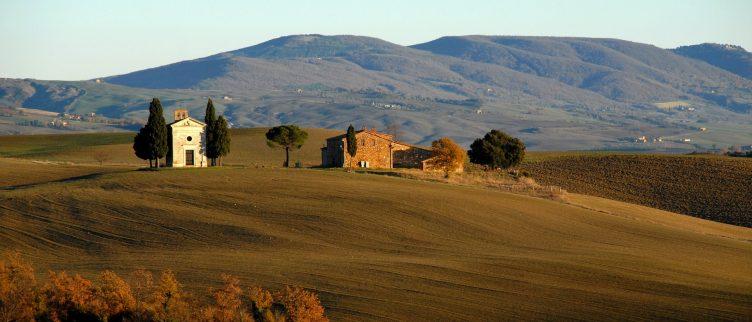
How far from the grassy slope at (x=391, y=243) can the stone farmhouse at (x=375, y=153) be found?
1866cm

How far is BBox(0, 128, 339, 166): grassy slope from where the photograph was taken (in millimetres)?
129500

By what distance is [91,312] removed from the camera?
42.8 m

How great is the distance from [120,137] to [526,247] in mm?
114571

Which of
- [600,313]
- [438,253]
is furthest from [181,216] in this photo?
[600,313]

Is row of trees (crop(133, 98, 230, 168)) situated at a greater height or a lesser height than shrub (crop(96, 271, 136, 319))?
greater

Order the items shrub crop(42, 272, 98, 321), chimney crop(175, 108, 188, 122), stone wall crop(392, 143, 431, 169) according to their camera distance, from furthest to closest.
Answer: stone wall crop(392, 143, 431, 169) → chimney crop(175, 108, 188, 122) → shrub crop(42, 272, 98, 321)

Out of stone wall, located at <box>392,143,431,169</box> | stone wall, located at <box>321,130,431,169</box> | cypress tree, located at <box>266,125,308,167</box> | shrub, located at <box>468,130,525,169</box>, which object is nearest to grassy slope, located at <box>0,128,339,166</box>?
cypress tree, located at <box>266,125,308,167</box>

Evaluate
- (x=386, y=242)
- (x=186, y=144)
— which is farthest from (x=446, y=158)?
(x=386, y=242)

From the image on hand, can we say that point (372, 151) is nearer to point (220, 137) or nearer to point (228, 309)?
point (220, 137)

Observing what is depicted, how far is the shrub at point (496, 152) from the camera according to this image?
11350cm

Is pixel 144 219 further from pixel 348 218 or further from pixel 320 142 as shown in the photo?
pixel 320 142

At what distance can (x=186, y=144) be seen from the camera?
92938mm

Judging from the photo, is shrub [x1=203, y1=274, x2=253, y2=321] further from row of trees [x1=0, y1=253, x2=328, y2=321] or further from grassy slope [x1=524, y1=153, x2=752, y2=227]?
grassy slope [x1=524, y1=153, x2=752, y2=227]

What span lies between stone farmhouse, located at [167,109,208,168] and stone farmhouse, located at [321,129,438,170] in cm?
1686
